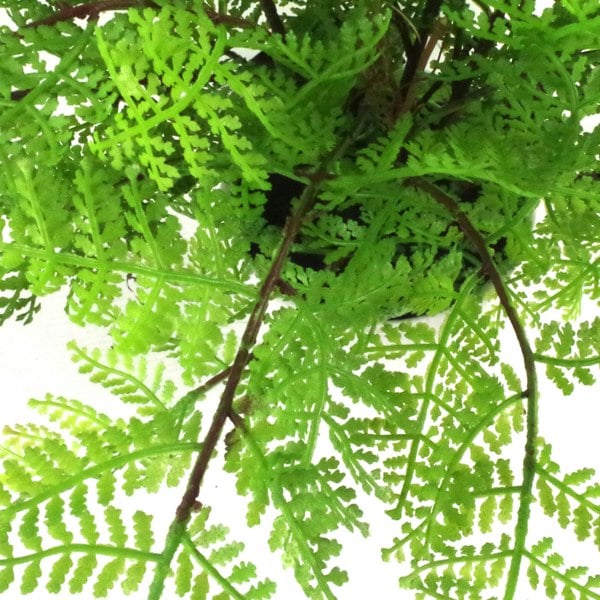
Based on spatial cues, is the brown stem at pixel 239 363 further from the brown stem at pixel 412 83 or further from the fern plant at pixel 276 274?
the brown stem at pixel 412 83

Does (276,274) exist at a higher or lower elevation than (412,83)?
lower

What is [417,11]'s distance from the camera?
0.49 meters

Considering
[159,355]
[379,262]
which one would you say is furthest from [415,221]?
[159,355]

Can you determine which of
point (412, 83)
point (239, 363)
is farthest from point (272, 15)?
point (239, 363)

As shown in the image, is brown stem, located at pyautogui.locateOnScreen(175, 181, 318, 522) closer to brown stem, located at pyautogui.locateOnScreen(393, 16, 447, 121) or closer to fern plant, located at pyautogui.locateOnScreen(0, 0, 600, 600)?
fern plant, located at pyautogui.locateOnScreen(0, 0, 600, 600)

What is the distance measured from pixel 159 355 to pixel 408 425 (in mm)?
440

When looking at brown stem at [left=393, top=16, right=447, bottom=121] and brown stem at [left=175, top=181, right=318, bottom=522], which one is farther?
brown stem at [left=393, top=16, right=447, bottom=121]

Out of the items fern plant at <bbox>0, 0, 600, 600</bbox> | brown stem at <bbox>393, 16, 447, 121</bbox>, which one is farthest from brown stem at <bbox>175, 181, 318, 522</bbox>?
brown stem at <bbox>393, 16, 447, 121</bbox>

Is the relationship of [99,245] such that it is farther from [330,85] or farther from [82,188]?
[330,85]

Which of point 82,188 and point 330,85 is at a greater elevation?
point 330,85

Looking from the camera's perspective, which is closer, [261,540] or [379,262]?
[379,262]

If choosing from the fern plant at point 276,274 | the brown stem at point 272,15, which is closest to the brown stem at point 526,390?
the fern plant at point 276,274

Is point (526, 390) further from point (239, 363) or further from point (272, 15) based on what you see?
point (272, 15)

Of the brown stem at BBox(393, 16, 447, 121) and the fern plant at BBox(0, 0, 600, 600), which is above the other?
the brown stem at BBox(393, 16, 447, 121)
